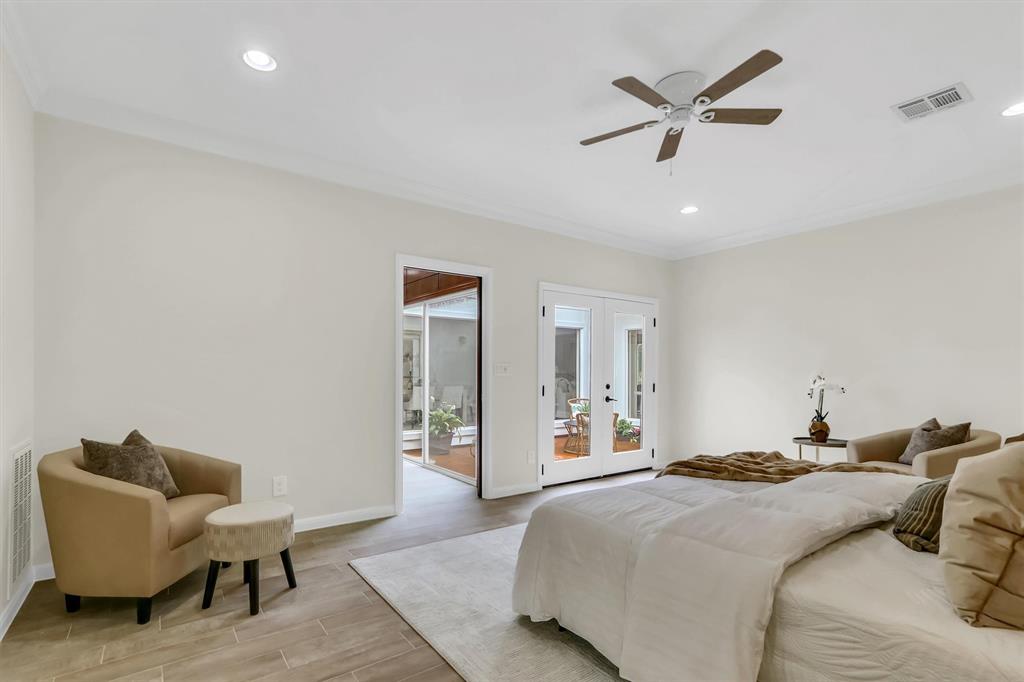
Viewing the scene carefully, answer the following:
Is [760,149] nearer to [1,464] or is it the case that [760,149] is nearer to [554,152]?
[554,152]

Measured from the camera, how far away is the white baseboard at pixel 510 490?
16.0ft

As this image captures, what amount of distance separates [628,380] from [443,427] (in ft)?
7.64

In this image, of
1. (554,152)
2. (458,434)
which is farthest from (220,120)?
(458,434)

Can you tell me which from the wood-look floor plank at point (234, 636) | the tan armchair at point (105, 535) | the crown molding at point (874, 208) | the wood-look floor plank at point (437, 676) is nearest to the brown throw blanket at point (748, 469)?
the wood-look floor plank at point (437, 676)

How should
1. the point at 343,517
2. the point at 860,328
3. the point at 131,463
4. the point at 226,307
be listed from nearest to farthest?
the point at 131,463, the point at 226,307, the point at 343,517, the point at 860,328

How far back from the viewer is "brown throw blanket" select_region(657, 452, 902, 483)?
282 centimetres

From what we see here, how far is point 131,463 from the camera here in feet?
9.00

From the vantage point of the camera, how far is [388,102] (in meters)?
3.06

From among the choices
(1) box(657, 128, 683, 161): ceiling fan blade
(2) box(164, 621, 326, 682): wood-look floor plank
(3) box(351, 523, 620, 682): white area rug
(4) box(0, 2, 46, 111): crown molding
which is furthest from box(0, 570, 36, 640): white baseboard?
(1) box(657, 128, 683, 161): ceiling fan blade

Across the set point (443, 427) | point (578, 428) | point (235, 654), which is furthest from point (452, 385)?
point (235, 654)

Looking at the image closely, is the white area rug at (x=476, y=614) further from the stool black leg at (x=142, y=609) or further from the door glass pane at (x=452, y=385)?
the door glass pane at (x=452, y=385)

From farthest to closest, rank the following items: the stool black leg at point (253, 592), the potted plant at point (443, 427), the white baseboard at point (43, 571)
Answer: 1. the potted plant at point (443, 427)
2. the white baseboard at point (43, 571)
3. the stool black leg at point (253, 592)

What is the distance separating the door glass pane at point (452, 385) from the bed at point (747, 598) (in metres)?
3.61

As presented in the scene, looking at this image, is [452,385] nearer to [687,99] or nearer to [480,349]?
[480,349]
